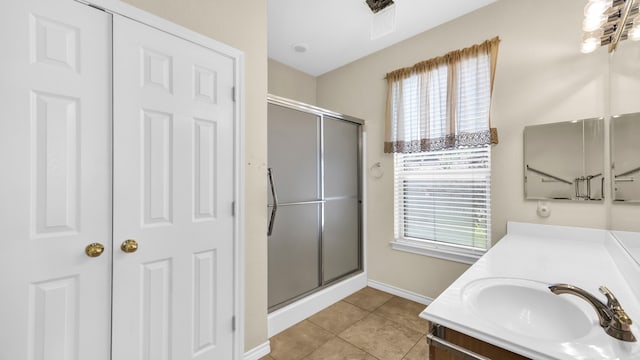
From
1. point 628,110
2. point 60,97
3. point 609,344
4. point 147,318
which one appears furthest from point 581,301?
point 60,97

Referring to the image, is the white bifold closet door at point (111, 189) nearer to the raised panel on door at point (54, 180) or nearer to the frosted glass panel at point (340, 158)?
the raised panel on door at point (54, 180)

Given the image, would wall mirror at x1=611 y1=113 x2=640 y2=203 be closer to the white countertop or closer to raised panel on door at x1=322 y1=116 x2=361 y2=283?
the white countertop

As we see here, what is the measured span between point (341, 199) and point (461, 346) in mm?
1999

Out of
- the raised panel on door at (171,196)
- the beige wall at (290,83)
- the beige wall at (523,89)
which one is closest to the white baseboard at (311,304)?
the beige wall at (523,89)

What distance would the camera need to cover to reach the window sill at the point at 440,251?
231cm

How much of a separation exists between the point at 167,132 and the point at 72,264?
0.72 meters

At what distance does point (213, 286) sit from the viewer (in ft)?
5.23

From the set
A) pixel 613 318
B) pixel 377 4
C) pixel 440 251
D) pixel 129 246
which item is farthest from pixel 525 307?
pixel 377 4

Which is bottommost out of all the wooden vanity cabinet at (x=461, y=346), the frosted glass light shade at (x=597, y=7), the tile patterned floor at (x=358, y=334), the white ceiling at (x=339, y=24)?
the tile patterned floor at (x=358, y=334)

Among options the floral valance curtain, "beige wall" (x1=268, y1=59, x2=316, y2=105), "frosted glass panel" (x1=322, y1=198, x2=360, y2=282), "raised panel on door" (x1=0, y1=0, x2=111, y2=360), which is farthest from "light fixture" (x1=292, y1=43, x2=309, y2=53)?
"raised panel on door" (x1=0, y1=0, x2=111, y2=360)

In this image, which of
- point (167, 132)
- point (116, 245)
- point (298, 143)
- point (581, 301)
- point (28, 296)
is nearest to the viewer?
point (581, 301)

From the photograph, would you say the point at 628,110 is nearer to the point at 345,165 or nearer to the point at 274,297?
the point at 345,165

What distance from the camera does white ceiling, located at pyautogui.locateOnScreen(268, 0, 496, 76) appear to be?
86.3 inches

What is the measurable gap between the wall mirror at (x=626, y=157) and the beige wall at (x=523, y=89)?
0.19 feet
